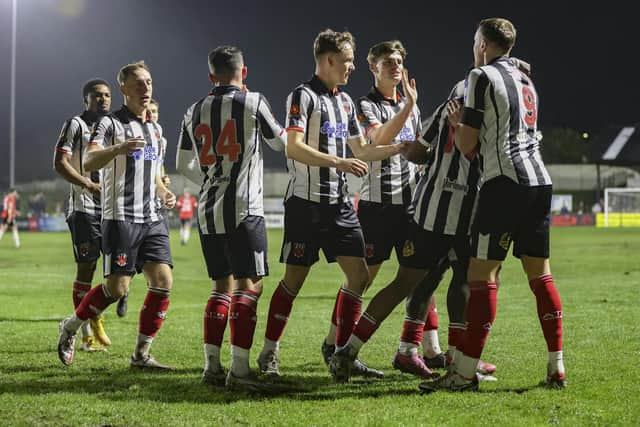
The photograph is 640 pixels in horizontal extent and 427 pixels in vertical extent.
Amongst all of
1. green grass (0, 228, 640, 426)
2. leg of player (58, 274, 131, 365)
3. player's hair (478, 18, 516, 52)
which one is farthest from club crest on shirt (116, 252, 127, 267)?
player's hair (478, 18, 516, 52)

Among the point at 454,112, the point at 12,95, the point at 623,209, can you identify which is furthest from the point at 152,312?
the point at 623,209

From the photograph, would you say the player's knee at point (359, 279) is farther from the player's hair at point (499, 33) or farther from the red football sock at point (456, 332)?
the player's hair at point (499, 33)

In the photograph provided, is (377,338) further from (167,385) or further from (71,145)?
(71,145)

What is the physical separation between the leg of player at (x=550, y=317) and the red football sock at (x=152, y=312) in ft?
9.57

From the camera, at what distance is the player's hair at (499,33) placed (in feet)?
17.3

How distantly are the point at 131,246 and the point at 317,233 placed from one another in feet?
5.43

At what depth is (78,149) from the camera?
7781 mm

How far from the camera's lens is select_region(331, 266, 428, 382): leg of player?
18.7ft

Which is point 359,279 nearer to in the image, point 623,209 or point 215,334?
point 215,334

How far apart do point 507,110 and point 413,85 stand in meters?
1.09

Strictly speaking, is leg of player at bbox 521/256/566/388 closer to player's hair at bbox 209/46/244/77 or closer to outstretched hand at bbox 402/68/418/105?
outstretched hand at bbox 402/68/418/105

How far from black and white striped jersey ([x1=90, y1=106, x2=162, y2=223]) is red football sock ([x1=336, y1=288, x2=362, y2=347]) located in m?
1.79

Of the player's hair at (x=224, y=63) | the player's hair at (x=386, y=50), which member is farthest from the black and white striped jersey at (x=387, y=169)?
the player's hair at (x=224, y=63)

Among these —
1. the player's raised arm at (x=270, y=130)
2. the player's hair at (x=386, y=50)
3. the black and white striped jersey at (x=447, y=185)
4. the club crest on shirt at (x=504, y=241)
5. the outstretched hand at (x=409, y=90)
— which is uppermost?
the player's hair at (x=386, y=50)
